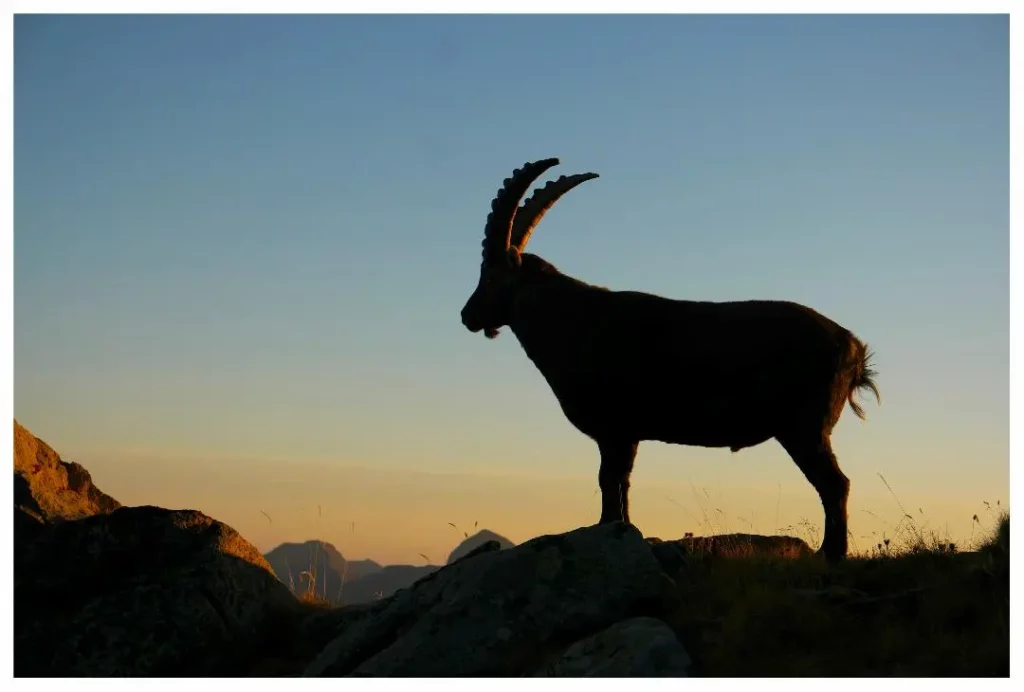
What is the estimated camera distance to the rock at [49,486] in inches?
445

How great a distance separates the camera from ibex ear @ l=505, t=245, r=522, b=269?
12602mm

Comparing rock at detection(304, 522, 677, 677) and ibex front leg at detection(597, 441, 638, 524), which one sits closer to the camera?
rock at detection(304, 522, 677, 677)

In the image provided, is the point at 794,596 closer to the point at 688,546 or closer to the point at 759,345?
the point at 688,546

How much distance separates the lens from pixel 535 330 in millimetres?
12258

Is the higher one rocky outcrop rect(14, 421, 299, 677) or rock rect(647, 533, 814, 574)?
rock rect(647, 533, 814, 574)

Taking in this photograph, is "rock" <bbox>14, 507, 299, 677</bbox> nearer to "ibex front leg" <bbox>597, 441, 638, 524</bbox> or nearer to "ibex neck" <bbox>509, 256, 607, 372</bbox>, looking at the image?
"ibex front leg" <bbox>597, 441, 638, 524</bbox>

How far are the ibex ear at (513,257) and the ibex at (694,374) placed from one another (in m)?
0.38

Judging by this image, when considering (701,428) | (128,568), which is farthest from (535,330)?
(128,568)

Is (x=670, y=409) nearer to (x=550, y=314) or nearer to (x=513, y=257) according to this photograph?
(x=550, y=314)

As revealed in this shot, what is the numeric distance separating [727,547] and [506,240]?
164 inches

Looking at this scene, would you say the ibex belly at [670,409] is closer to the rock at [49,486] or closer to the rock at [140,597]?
the rock at [140,597]

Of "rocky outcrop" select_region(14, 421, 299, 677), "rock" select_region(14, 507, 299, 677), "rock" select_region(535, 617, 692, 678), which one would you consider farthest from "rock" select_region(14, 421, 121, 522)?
"rock" select_region(535, 617, 692, 678)

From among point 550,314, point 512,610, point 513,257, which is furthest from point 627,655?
point 513,257
